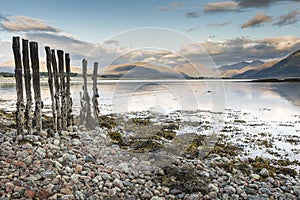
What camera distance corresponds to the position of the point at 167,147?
42.6ft

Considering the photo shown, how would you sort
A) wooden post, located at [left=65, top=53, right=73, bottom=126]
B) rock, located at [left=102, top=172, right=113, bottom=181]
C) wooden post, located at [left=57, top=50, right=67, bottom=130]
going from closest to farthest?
rock, located at [left=102, top=172, right=113, bottom=181]
wooden post, located at [left=57, top=50, right=67, bottom=130]
wooden post, located at [left=65, top=53, right=73, bottom=126]

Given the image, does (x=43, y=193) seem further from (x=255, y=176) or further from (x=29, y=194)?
(x=255, y=176)

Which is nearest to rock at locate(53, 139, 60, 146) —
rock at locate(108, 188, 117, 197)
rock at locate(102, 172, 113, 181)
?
rock at locate(102, 172, 113, 181)

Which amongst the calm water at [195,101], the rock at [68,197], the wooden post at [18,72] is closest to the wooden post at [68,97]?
the wooden post at [18,72]

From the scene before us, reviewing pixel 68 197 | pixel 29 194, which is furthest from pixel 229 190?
pixel 29 194

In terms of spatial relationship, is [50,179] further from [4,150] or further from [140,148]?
[140,148]

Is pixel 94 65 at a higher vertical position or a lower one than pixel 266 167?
higher

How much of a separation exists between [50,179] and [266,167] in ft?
26.7

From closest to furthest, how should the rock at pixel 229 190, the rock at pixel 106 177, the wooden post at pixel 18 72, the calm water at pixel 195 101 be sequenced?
the rock at pixel 229 190 < the rock at pixel 106 177 < the wooden post at pixel 18 72 < the calm water at pixel 195 101

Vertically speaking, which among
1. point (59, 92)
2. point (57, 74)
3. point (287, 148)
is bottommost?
point (287, 148)

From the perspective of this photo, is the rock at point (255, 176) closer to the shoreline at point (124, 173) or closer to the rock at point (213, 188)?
the shoreline at point (124, 173)

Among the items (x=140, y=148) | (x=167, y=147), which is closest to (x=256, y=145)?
(x=167, y=147)

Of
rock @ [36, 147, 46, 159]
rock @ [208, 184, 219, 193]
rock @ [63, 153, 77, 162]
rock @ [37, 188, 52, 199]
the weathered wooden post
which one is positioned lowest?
rock @ [208, 184, 219, 193]

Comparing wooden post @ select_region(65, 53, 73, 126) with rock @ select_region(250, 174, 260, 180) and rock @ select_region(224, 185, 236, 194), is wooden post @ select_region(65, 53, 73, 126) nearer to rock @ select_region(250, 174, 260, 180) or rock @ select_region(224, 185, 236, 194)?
rock @ select_region(224, 185, 236, 194)
